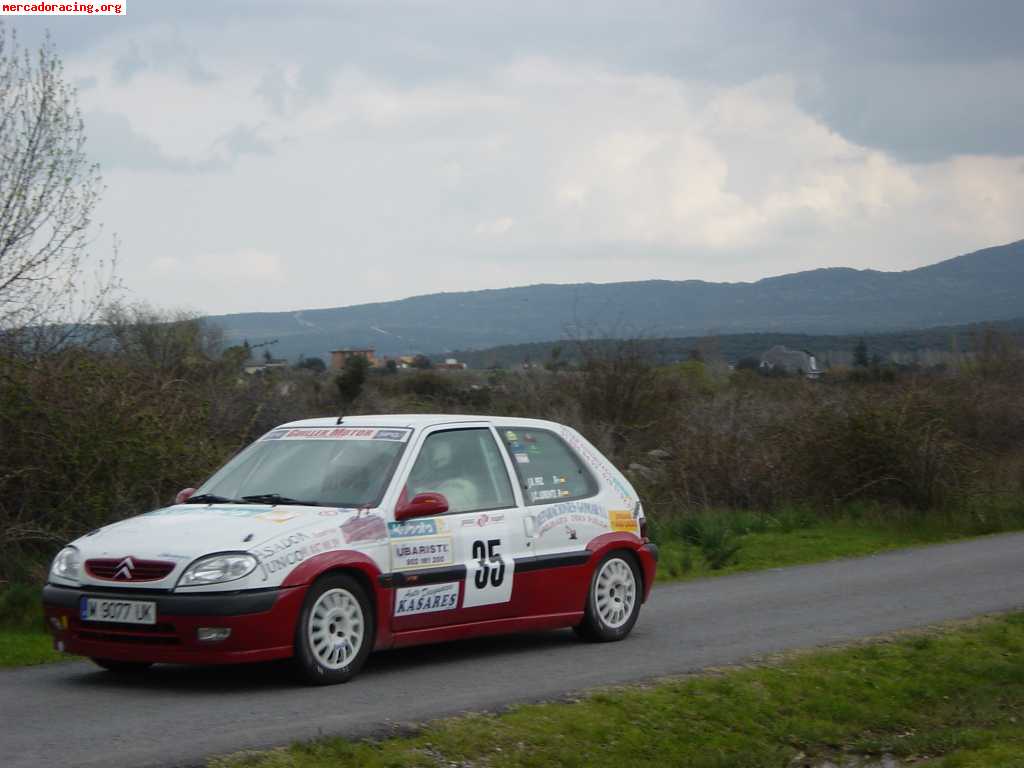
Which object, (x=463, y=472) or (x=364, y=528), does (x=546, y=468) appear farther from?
(x=364, y=528)

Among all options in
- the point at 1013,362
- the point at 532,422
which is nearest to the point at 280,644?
the point at 532,422

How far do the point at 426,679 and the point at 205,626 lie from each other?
5.19 feet

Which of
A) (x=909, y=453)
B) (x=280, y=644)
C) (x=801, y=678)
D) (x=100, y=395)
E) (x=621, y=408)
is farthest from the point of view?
(x=621, y=408)

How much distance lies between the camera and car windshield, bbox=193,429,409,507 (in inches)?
370

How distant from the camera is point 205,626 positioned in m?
8.24

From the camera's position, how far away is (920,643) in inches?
421

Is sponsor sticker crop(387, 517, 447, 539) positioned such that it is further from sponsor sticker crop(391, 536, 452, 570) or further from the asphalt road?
the asphalt road

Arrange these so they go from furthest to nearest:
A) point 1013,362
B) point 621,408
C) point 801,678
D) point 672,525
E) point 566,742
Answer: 1. point 1013,362
2. point 621,408
3. point 672,525
4. point 801,678
5. point 566,742

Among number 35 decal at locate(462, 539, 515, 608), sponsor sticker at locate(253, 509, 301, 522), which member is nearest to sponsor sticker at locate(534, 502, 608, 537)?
number 35 decal at locate(462, 539, 515, 608)

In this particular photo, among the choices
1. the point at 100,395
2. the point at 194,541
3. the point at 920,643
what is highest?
the point at 100,395

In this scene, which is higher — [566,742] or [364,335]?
[364,335]

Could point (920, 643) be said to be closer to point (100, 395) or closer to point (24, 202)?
point (100, 395)

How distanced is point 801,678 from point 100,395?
7.13m

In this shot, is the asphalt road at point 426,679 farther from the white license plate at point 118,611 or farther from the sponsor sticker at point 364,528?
the sponsor sticker at point 364,528
